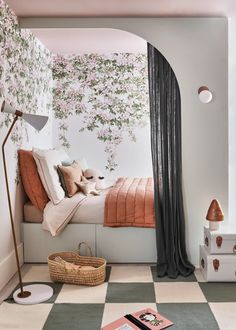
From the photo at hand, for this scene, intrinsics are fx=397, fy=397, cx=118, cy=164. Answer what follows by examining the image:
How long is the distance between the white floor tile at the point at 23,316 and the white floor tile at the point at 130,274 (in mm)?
718

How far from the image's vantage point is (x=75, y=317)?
2596 millimetres

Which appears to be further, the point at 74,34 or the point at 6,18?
the point at 74,34

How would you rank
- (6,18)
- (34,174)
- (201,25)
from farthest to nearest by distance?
1. (34,174)
2. (201,25)
3. (6,18)

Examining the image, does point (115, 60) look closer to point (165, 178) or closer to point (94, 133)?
point (94, 133)

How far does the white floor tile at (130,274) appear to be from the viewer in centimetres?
327

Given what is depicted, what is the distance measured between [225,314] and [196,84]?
188 cm

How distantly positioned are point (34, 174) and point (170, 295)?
1632 mm

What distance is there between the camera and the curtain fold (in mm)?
3469

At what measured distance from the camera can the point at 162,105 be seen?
3.48m

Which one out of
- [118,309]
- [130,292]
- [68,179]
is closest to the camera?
[118,309]

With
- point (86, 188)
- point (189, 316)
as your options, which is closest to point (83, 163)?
point (86, 188)

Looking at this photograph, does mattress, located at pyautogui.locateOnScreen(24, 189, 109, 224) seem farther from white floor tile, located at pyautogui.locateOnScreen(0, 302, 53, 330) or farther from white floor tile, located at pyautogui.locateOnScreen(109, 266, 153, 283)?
white floor tile, located at pyautogui.locateOnScreen(0, 302, 53, 330)

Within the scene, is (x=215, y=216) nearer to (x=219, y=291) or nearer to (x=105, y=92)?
(x=219, y=291)

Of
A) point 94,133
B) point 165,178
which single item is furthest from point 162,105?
point 94,133
